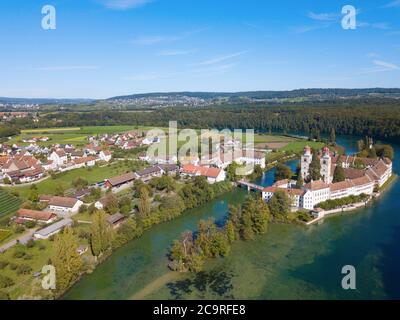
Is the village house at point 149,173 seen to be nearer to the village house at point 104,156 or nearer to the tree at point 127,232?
the village house at point 104,156

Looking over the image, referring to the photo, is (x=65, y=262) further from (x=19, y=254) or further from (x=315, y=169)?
(x=315, y=169)

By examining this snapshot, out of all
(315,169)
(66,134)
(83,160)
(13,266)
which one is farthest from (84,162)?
(66,134)

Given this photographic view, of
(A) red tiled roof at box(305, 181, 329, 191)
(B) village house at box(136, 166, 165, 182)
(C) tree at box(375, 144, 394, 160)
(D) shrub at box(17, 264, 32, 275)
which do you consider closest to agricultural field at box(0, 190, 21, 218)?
(D) shrub at box(17, 264, 32, 275)

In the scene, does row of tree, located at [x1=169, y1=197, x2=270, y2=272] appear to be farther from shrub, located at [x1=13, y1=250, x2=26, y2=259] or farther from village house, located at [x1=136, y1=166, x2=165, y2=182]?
village house, located at [x1=136, y1=166, x2=165, y2=182]
